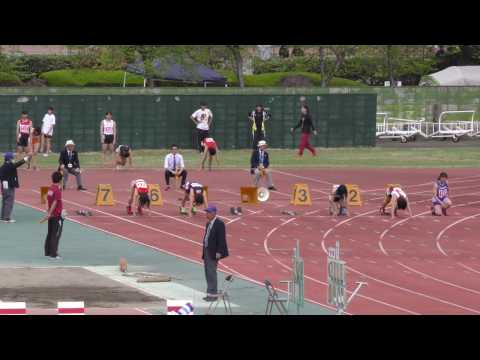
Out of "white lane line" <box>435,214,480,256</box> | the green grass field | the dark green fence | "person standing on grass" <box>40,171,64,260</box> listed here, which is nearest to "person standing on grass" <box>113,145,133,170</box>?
the green grass field

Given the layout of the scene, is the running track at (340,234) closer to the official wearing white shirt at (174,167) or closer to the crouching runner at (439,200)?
the crouching runner at (439,200)

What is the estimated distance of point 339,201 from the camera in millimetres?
33312

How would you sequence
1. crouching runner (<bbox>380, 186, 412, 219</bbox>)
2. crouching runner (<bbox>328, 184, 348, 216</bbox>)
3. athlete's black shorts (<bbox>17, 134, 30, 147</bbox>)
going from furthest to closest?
athlete's black shorts (<bbox>17, 134, 30, 147</bbox>), crouching runner (<bbox>380, 186, 412, 219</bbox>), crouching runner (<bbox>328, 184, 348, 216</bbox>)

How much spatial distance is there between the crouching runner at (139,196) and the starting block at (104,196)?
1.65 m

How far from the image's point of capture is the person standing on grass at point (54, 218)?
2597 cm

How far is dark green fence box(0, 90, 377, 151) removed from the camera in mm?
48875

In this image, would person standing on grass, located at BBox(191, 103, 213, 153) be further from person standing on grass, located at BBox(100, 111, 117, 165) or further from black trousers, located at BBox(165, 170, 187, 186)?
black trousers, located at BBox(165, 170, 187, 186)

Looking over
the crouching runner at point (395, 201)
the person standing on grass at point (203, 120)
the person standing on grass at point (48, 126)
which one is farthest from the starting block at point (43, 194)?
the person standing on grass at point (203, 120)

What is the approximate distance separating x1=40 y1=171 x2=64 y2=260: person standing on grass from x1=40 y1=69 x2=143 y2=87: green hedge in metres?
38.7

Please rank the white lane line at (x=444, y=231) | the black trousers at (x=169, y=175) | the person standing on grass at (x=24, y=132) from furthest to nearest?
the person standing on grass at (x=24, y=132) < the black trousers at (x=169, y=175) < the white lane line at (x=444, y=231)

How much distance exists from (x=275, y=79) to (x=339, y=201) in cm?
3460

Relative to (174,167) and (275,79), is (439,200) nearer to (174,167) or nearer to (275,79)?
(174,167)

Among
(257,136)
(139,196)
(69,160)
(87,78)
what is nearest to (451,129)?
(257,136)
